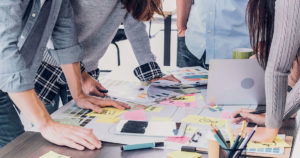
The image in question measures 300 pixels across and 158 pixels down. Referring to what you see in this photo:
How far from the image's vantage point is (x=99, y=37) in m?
1.56

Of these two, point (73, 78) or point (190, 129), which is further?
point (73, 78)

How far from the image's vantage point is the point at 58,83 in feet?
4.89

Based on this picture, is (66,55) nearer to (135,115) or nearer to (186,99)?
(135,115)

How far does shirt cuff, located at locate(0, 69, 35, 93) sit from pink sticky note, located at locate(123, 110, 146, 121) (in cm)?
37

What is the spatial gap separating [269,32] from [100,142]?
624 millimetres

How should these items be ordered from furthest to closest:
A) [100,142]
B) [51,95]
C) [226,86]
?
1. [51,95]
2. [226,86]
3. [100,142]

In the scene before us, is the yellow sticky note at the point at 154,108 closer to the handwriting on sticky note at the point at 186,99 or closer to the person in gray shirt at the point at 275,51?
the handwriting on sticky note at the point at 186,99

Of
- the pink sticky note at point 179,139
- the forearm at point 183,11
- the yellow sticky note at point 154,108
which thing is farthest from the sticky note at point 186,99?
the forearm at point 183,11

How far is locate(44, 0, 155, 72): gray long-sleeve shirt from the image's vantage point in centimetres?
145

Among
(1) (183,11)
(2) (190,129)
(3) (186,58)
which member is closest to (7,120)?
(2) (190,129)

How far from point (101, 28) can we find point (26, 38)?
506mm

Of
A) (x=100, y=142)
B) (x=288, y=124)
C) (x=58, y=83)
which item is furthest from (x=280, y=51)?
(x=58, y=83)

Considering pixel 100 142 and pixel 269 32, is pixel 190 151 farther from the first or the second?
pixel 269 32

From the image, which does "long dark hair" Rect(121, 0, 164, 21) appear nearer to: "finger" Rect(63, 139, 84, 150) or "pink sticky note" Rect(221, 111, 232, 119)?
"pink sticky note" Rect(221, 111, 232, 119)
